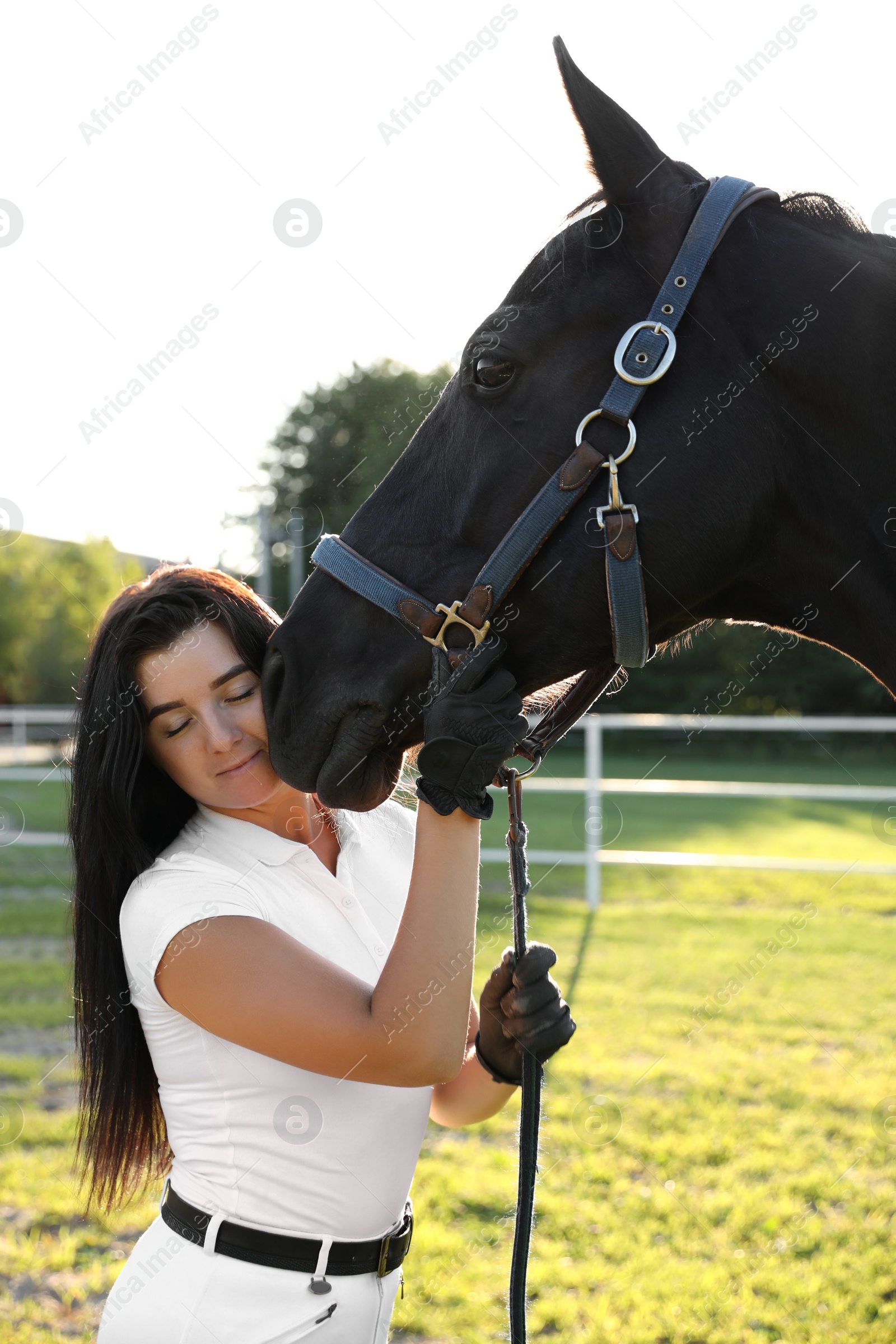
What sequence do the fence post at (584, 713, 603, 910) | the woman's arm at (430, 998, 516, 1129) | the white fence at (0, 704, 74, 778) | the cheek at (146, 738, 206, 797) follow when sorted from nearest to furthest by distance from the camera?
1. the cheek at (146, 738, 206, 797)
2. the woman's arm at (430, 998, 516, 1129)
3. the fence post at (584, 713, 603, 910)
4. the white fence at (0, 704, 74, 778)

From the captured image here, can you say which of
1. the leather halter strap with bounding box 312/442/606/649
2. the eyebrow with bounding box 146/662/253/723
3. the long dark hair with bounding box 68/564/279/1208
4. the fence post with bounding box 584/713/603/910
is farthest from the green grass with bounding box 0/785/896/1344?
the leather halter strap with bounding box 312/442/606/649

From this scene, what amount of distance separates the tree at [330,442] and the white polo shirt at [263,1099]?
26.4m

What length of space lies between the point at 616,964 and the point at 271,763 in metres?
5.71

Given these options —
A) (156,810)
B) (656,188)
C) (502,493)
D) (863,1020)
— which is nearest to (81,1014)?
(156,810)

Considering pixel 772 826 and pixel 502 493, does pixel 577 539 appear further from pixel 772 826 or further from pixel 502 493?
pixel 772 826

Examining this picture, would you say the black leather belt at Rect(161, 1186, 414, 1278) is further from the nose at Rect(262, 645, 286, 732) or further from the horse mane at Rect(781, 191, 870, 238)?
the horse mane at Rect(781, 191, 870, 238)

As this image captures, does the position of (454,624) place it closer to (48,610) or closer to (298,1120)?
(298,1120)

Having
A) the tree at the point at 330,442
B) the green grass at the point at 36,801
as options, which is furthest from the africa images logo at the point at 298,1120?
the tree at the point at 330,442

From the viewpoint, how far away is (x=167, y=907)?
161 centimetres

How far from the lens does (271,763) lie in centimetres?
178

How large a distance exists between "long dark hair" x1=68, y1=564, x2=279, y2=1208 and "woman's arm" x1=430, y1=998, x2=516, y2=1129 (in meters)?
0.59

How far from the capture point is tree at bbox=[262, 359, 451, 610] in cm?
2950

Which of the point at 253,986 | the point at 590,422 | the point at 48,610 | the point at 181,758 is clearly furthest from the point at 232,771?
the point at 48,610

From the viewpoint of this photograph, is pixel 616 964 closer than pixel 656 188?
No
